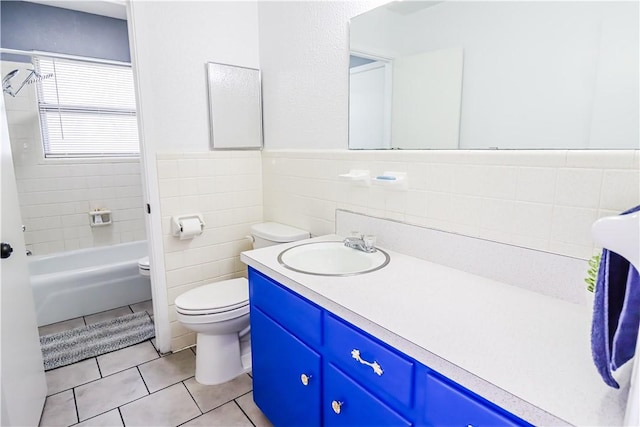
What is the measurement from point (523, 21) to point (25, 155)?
3.60 m

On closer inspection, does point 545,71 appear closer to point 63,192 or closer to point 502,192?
point 502,192

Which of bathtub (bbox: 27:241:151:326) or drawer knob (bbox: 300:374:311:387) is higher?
drawer knob (bbox: 300:374:311:387)

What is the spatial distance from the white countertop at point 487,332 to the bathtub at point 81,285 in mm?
2062

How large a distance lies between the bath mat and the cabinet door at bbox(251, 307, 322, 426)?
1.22 metres

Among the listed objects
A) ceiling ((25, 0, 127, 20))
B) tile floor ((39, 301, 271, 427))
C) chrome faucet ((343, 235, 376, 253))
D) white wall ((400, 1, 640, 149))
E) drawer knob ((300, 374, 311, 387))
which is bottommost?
tile floor ((39, 301, 271, 427))

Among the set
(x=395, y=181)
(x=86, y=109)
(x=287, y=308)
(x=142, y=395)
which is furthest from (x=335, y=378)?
(x=86, y=109)

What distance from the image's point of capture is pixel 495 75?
123cm

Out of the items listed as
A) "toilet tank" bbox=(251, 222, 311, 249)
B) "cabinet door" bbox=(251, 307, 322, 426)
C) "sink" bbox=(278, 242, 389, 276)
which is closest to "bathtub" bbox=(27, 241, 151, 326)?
"toilet tank" bbox=(251, 222, 311, 249)

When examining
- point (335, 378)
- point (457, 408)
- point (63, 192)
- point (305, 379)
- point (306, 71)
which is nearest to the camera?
point (457, 408)

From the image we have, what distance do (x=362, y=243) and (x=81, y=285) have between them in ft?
7.63

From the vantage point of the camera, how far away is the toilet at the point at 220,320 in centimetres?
185

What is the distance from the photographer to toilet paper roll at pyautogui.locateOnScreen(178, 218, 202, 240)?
6.97 feet

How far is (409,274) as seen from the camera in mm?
1313

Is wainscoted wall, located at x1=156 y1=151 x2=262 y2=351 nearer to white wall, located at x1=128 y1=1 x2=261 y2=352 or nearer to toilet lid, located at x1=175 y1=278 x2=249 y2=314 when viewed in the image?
white wall, located at x1=128 y1=1 x2=261 y2=352
